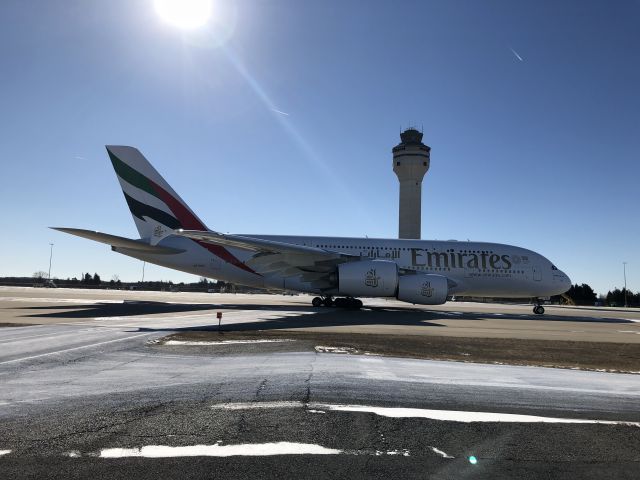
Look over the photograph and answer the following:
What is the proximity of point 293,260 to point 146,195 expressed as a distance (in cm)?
988

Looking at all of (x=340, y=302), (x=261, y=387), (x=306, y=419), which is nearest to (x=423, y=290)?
(x=340, y=302)

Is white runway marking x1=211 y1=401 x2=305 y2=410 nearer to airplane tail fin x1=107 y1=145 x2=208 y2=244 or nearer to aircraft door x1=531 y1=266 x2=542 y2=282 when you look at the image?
airplane tail fin x1=107 y1=145 x2=208 y2=244

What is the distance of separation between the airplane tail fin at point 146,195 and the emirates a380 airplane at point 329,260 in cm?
6

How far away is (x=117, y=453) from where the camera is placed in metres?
3.62

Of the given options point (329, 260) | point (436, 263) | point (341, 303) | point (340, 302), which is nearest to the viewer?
point (329, 260)

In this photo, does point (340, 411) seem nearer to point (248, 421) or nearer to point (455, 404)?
point (248, 421)

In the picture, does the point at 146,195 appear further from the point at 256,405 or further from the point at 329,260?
the point at 256,405

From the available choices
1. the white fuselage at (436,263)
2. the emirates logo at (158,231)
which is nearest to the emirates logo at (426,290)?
the white fuselage at (436,263)

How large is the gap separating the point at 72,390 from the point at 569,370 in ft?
27.2

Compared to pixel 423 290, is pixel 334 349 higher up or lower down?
lower down

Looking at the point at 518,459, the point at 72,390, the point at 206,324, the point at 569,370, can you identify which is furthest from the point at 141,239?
the point at 518,459

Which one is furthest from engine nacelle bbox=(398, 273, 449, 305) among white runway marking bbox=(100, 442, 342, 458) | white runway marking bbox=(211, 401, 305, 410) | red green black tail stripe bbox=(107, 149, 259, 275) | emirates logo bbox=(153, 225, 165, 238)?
white runway marking bbox=(100, 442, 342, 458)

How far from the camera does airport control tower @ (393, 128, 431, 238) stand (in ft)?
264

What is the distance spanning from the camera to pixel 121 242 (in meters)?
23.7
